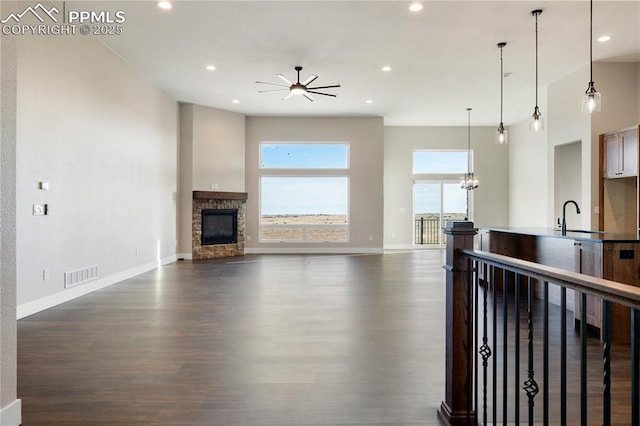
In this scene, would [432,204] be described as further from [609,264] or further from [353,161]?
[609,264]

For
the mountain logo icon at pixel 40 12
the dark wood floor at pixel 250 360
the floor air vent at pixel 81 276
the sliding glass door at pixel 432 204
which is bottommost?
the dark wood floor at pixel 250 360

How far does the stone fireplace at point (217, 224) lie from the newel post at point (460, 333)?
7827mm

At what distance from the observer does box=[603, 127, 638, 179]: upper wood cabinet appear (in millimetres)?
5488

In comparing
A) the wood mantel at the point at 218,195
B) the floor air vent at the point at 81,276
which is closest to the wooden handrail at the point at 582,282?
the floor air vent at the point at 81,276

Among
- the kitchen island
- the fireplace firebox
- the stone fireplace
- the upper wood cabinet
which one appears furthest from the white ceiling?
the kitchen island

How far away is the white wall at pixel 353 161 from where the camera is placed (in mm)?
10219

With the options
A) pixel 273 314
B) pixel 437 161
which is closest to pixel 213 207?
pixel 273 314

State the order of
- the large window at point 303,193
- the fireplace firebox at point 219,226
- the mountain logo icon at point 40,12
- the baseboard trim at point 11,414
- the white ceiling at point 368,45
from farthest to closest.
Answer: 1. the large window at point 303,193
2. the fireplace firebox at point 219,226
3. the white ceiling at point 368,45
4. the mountain logo icon at point 40,12
5. the baseboard trim at point 11,414

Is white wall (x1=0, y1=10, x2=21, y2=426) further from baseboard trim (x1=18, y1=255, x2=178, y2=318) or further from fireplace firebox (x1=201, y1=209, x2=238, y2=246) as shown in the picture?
Result: fireplace firebox (x1=201, y1=209, x2=238, y2=246)

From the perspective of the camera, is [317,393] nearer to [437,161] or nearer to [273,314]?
[273,314]

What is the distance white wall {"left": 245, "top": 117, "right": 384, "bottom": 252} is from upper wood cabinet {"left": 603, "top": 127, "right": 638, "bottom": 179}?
516 cm

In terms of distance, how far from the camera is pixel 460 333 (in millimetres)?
1929

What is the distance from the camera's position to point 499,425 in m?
1.99

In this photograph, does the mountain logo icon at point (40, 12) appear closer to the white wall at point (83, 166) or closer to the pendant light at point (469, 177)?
the white wall at point (83, 166)
